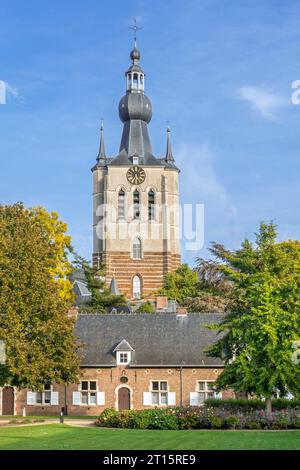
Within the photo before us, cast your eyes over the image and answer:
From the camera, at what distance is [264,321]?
31266 millimetres

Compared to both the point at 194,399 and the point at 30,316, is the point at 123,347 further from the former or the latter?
the point at 30,316

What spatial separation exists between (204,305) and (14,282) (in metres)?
29.6

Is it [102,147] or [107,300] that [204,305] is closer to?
[107,300]

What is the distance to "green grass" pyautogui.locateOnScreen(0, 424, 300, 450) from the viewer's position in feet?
72.8

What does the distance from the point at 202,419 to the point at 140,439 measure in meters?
6.33

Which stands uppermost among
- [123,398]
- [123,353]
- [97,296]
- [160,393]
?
[97,296]

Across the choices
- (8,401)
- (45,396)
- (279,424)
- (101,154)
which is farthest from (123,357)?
(101,154)

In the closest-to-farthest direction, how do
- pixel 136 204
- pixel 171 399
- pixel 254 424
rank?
pixel 254 424 → pixel 171 399 → pixel 136 204

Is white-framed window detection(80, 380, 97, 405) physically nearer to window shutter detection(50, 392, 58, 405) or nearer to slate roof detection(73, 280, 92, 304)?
window shutter detection(50, 392, 58, 405)

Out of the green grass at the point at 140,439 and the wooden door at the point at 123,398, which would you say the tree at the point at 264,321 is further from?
the wooden door at the point at 123,398

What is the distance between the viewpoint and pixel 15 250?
35.6 metres

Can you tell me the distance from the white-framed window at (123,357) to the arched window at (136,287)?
49783 mm

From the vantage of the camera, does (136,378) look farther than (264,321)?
Yes
